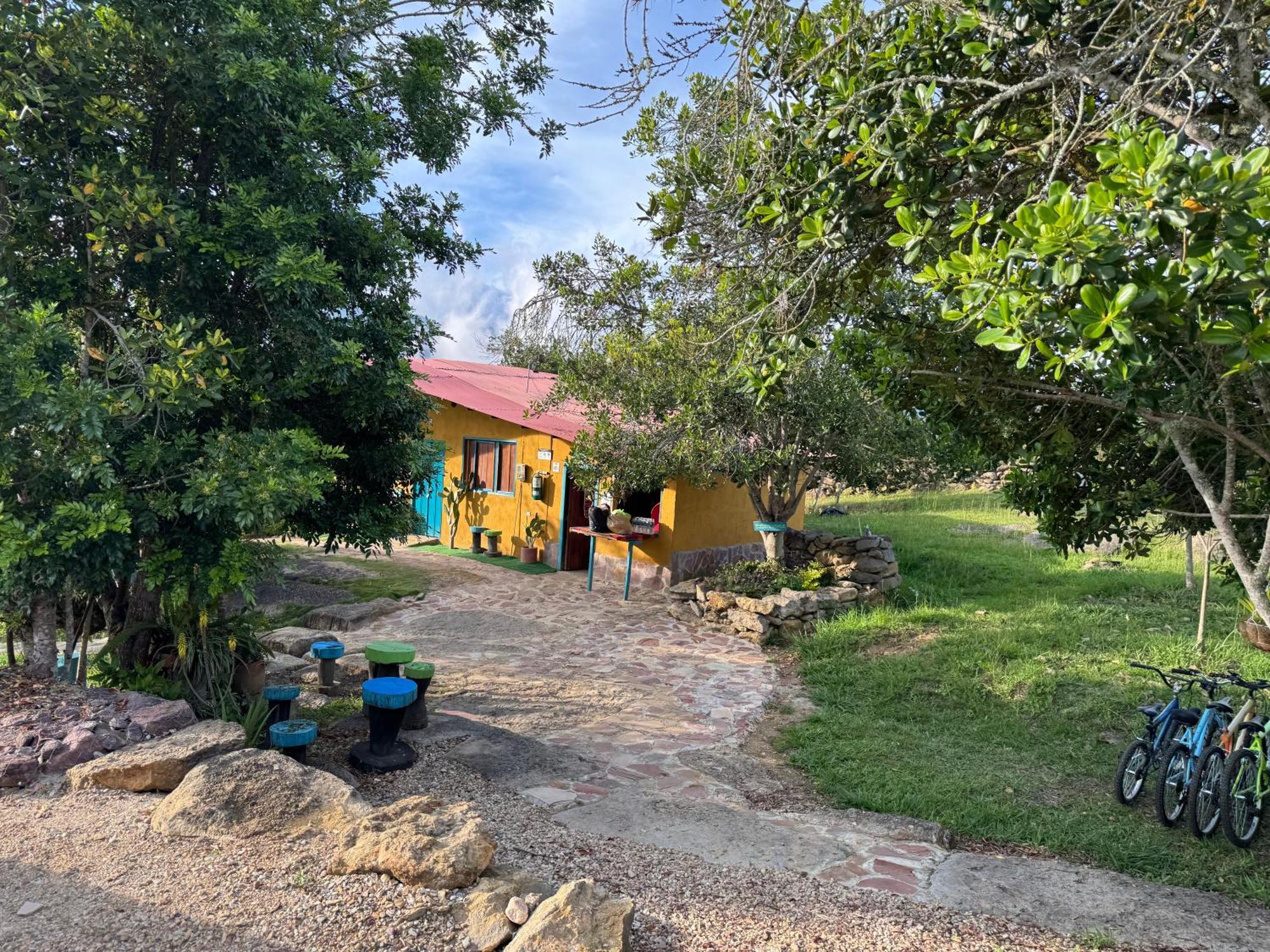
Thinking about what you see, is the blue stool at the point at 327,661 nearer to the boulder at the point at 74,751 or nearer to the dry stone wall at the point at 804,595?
the boulder at the point at 74,751

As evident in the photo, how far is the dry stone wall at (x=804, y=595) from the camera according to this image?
427 inches

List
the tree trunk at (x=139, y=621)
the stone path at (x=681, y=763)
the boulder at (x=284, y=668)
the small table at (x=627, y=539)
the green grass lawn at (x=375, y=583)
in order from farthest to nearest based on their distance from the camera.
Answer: the small table at (x=627, y=539) < the green grass lawn at (x=375, y=583) < the boulder at (x=284, y=668) < the tree trunk at (x=139, y=621) < the stone path at (x=681, y=763)

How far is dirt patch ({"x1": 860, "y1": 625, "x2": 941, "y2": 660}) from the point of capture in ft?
31.1

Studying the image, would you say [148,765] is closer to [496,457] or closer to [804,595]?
[804,595]

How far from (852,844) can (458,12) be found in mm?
7723

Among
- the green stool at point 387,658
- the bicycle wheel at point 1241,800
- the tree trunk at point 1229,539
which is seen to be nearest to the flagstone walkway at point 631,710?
the green stool at point 387,658

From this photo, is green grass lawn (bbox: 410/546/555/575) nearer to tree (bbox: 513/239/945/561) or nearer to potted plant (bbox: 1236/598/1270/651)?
tree (bbox: 513/239/945/561)

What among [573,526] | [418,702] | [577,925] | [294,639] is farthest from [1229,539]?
[573,526]

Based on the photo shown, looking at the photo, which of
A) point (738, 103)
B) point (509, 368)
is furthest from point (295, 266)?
point (509, 368)

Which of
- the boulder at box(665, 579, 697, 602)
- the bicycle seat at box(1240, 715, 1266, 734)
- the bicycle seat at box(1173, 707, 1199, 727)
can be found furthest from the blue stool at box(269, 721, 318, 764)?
the boulder at box(665, 579, 697, 602)

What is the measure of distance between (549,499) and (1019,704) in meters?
9.44

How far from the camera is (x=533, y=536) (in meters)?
15.5

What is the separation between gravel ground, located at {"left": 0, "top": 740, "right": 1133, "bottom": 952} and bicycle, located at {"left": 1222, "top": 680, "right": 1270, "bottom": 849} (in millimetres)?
2273

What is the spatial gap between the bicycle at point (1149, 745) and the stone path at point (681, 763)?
126 centimetres
